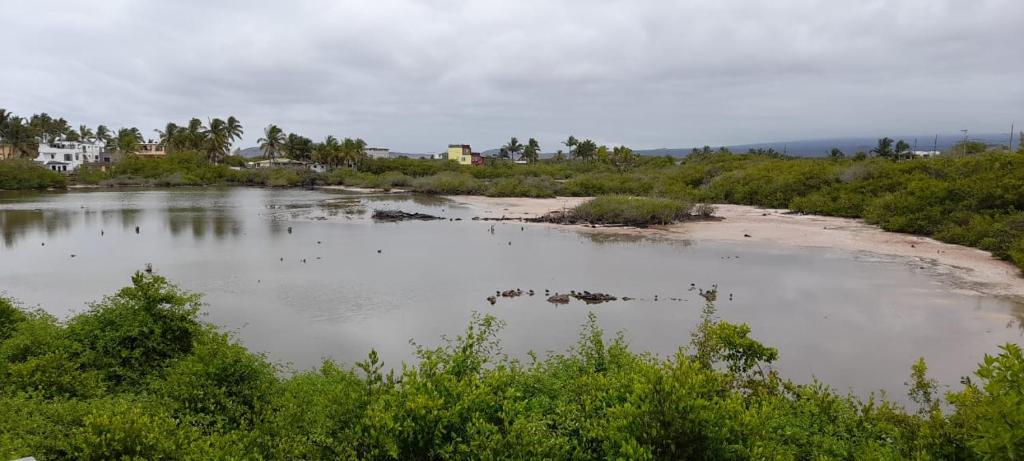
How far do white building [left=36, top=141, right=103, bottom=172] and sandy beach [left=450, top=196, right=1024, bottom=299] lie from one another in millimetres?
67625

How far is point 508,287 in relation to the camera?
19.5 m

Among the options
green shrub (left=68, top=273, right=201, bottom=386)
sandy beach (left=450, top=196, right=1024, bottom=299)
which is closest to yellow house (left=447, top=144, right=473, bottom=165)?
sandy beach (left=450, top=196, right=1024, bottom=299)

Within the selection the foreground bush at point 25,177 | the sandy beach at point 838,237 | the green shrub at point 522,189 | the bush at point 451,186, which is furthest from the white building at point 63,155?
the sandy beach at point 838,237

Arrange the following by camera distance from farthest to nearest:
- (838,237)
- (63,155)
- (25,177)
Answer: (63,155), (25,177), (838,237)

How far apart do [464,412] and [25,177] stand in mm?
75509

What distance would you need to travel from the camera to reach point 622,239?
1216 inches

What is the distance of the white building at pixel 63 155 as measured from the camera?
81.8m

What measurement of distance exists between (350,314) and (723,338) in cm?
1024

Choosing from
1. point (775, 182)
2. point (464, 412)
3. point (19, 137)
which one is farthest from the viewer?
point (19, 137)

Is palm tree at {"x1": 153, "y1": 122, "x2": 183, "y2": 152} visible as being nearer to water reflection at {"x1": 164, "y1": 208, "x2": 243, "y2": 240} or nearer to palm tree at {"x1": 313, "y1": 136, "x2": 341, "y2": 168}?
palm tree at {"x1": 313, "y1": 136, "x2": 341, "y2": 168}

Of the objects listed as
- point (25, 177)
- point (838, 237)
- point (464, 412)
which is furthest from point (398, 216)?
point (25, 177)

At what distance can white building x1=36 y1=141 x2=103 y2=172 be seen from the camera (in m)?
81.8

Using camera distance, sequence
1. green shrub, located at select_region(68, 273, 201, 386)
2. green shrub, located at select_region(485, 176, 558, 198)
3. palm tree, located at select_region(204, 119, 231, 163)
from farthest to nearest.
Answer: palm tree, located at select_region(204, 119, 231, 163), green shrub, located at select_region(485, 176, 558, 198), green shrub, located at select_region(68, 273, 201, 386)

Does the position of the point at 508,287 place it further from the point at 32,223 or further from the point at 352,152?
the point at 352,152
